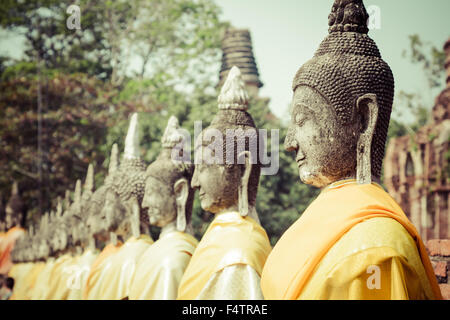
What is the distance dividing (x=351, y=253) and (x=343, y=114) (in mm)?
840

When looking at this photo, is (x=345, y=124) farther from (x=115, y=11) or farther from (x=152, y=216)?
(x=115, y=11)

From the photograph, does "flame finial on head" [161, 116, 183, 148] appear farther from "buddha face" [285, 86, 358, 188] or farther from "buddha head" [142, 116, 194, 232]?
"buddha face" [285, 86, 358, 188]

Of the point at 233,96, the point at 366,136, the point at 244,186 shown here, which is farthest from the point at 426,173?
the point at 366,136

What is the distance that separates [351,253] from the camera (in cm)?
282

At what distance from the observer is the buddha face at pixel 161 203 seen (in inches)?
247

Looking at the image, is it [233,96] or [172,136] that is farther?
[172,136]

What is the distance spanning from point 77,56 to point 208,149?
1374 centimetres

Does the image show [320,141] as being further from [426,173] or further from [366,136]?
[426,173]

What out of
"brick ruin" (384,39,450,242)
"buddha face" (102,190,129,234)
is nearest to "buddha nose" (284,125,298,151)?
"buddha face" (102,190,129,234)

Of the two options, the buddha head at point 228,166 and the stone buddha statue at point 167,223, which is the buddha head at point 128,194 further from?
the buddha head at point 228,166
